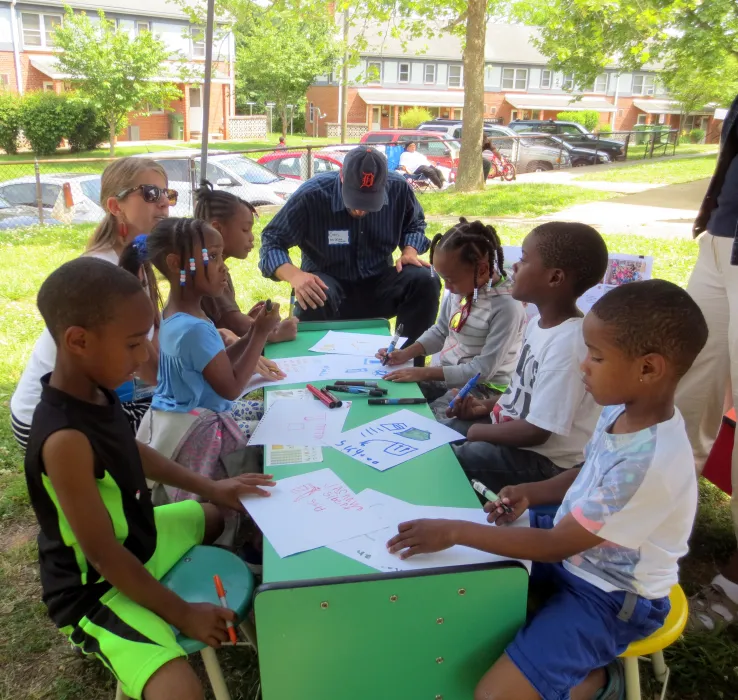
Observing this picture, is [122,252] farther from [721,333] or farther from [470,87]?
[470,87]

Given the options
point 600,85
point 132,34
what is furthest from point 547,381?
point 600,85

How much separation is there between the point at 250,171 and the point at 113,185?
29.6 ft

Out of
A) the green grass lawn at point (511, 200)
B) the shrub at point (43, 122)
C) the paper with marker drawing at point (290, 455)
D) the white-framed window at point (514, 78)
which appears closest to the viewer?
the paper with marker drawing at point (290, 455)

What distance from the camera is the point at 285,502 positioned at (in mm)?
1745

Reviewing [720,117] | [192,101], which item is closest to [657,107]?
[192,101]

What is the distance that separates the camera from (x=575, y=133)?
21.2 meters

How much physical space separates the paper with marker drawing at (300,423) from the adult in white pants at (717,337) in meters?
1.48

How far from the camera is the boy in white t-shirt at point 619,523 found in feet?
4.86

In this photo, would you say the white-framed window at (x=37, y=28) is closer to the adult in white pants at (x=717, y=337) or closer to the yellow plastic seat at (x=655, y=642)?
the adult in white pants at (x=717, y=337)

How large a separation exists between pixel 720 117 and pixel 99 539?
2784mm

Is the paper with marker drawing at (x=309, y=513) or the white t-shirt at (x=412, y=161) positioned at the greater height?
the white t-shirt at (x=412, y=161)

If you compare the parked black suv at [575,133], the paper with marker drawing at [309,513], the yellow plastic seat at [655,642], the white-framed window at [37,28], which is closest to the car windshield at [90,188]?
the paper with marker drawing at [309,513]

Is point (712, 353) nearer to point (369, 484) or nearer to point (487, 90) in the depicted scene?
point (369, 484)

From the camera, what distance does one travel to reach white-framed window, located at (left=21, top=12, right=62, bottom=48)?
2888 cm
